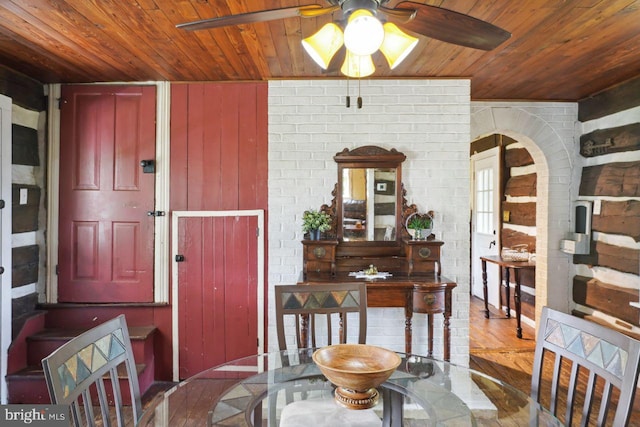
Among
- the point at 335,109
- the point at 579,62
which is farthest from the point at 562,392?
the point at 335,109

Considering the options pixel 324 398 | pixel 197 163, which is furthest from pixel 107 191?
Result: pixel 324 398

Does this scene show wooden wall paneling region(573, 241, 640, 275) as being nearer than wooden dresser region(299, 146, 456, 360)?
No

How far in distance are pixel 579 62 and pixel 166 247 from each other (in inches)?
136

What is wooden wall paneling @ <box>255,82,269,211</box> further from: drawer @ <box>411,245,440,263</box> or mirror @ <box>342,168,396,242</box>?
drawer @ <box>411,245,440,263</box>

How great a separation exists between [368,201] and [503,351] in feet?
6.55

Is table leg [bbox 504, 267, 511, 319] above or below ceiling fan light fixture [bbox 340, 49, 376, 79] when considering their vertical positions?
below

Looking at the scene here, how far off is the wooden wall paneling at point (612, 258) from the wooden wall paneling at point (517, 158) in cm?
130

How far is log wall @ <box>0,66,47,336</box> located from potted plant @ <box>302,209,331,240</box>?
2130 mm

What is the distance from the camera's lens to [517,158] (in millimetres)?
4984

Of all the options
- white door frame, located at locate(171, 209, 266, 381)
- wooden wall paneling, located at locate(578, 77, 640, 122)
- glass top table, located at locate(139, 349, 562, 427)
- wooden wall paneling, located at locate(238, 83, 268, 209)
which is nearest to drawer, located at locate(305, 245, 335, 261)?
white door frame, located at locate(171, 209, 266, 381)

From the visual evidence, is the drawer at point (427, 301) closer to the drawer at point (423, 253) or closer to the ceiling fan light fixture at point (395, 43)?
the drawer at point (423, 253)

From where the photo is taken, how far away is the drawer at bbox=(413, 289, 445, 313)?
2848 mm

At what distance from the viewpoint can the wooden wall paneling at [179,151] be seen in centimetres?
335

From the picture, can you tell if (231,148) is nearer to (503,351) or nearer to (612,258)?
(503,351)
